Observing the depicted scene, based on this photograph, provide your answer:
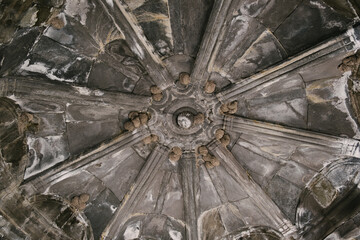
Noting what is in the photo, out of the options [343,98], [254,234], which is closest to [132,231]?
[254,234]

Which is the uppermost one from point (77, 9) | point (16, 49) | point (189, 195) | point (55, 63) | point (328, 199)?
point (77, 9)

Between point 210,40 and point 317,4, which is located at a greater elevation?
point 210,40

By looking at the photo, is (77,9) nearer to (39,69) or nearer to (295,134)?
(39,69)

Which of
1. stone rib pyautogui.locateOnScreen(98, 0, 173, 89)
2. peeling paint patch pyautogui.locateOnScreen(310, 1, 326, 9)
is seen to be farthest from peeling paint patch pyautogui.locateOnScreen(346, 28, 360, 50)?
stone rib pyautogui.locateOnScreen(98, 0, 173, 89)

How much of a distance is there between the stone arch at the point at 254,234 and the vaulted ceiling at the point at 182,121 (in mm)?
37

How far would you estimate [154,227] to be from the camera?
11000 millimetres

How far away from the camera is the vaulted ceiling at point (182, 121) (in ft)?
30.9

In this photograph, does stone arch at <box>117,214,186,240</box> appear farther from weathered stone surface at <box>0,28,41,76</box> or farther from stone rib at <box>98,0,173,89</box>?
weathered stone surface at <box>0,28,41,76</box>

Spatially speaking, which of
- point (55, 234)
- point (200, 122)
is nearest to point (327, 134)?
point (200, 122)

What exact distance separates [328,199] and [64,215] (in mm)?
6582

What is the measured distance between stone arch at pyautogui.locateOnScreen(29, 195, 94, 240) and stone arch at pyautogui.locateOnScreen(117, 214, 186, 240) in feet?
3.46

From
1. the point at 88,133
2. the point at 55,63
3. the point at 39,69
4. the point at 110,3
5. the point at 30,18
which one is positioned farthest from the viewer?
the point at 88,133

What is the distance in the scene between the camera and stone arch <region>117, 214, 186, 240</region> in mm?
10867

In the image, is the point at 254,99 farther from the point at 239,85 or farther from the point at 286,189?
the point at 286,189
